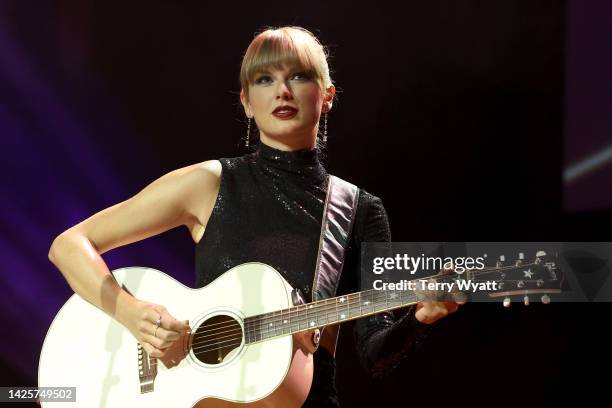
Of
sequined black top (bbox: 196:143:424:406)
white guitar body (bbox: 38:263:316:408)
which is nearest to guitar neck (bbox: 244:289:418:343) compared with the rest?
white guitar body (bbox: 38:263:316:408)

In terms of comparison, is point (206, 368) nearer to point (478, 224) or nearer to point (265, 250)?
point (265, 250)

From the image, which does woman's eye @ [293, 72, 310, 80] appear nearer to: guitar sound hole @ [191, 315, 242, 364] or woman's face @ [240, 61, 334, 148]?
woman's face @ [240, 61, 334, 148]

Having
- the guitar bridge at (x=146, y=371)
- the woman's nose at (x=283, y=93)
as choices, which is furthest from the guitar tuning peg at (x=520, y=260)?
the guitar bridge at (x=146, y=371)

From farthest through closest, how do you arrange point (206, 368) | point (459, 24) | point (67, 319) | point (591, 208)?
point (459, 24)
point (591, 208)
point (67, 319)
point (206, 368)

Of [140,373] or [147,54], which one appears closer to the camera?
[140,373]

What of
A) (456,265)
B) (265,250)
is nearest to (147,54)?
(265,250)

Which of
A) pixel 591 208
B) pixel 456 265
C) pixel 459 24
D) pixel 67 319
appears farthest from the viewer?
pixel 459 24

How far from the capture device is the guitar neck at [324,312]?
6.38 feet

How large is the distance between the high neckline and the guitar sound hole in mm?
493

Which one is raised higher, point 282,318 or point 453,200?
point 453,200

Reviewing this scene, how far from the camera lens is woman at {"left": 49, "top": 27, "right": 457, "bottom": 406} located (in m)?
2.11

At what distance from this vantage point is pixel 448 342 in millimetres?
3172

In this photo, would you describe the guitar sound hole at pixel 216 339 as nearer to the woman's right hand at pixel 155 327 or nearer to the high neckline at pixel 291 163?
the woman's right hand at pixel 155 327

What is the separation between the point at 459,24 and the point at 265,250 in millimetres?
1587
